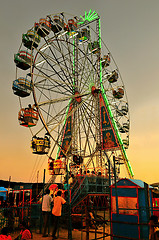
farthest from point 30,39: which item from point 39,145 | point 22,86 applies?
point 39,145

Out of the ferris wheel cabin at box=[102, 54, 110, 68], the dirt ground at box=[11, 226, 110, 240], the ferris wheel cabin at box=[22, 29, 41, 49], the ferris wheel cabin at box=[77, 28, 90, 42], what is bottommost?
the dirt ground at box=[11, 226, 110, 240]

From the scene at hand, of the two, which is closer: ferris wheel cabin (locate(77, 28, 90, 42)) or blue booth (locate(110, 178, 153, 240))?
blue booth (locate(110, 178, 153, 240))

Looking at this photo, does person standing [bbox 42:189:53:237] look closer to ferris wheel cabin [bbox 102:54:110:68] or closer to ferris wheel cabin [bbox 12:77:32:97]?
ferris wheel cabin [bbox 12:77:32:97]

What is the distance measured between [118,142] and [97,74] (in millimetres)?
7894

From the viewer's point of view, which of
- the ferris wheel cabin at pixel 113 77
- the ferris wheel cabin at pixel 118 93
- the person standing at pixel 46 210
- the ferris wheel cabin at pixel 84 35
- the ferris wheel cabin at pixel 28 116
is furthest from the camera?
the ferris wheel cabin at pixel 113 77

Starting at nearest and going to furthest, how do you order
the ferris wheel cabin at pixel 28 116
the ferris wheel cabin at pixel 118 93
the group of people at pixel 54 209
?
the group of people at pixel 54 209 → the ferris wheel cabin at pixel 28 116 → the ferris wheel cabin at pixel 118 93

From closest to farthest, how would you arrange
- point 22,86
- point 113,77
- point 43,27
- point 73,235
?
point 73,235
point 22,86
point 43,27
point 113,77

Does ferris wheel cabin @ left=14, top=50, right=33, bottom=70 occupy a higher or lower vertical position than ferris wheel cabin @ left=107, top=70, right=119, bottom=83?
lower

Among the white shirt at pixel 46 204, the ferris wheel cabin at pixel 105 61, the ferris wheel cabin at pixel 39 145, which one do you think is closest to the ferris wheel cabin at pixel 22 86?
the ferris wheel cabin at pixel 39 145

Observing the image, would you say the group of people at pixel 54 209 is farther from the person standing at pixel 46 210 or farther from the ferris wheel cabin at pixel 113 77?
the ferris wheel cabin at pixel 113 77

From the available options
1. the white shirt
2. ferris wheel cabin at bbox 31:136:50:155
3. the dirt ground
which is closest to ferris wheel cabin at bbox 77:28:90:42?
ferris wheel cabin at bbox 31:136:50:155

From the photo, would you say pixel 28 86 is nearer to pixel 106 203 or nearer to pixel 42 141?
pixel 42 141

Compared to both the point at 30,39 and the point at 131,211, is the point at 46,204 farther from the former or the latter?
the point at 30,39

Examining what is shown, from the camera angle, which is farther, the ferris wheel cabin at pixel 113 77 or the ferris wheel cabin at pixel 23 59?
the ferris wheel cabin at pixel 113 77
